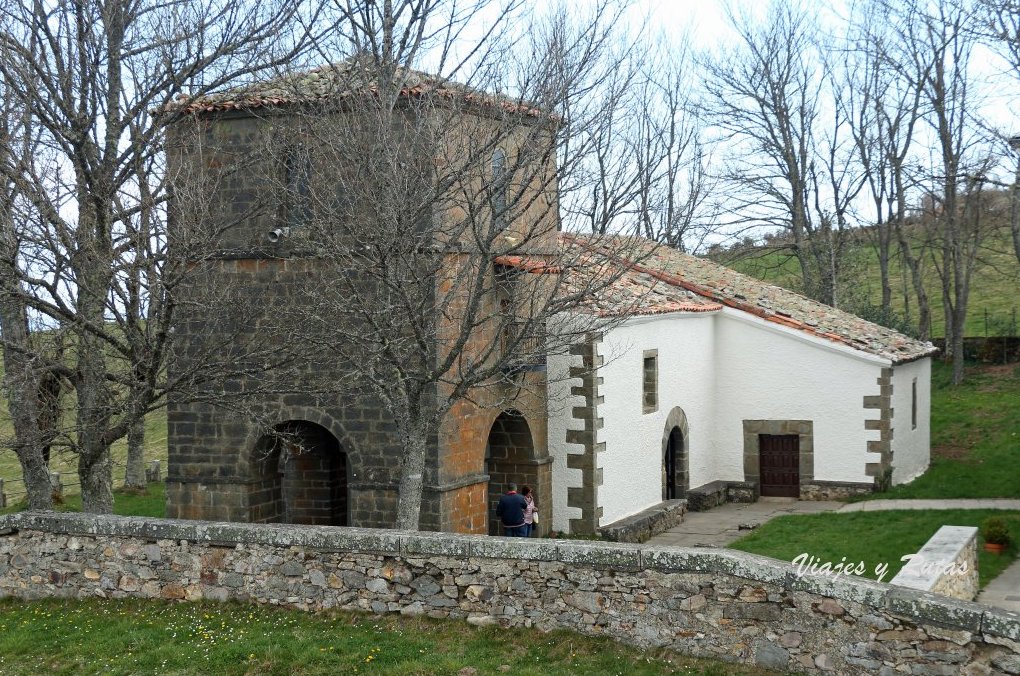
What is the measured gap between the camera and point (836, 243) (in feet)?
112

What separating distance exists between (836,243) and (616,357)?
18755mm

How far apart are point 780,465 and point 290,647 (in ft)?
46.7

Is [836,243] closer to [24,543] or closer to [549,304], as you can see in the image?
[549,304]

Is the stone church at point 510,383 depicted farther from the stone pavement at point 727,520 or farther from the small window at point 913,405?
the stone pavement at point 727,520

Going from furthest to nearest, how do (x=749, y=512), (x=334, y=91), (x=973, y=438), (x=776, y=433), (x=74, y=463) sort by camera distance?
(x=973, y=438) → (x=74, y=463) → (x=776, y=433) → (x=749, y=512) → (x=334, y=91)

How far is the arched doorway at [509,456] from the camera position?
57.4ft

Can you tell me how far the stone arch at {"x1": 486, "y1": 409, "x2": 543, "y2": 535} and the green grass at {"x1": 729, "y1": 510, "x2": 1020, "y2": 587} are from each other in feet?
10.8

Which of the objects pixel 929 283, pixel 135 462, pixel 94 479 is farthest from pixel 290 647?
pixel 929 283

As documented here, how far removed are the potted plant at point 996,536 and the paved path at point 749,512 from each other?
3786 millimetres

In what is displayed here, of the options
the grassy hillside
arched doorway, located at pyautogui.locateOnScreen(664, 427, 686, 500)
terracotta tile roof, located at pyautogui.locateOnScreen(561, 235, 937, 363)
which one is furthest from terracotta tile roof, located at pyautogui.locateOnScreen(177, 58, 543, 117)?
the grassy hillside

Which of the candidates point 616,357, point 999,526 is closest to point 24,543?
point 616,357

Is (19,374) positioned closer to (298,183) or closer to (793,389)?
(298,183)

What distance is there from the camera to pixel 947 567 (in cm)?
1124

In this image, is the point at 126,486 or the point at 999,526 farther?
the point at 126,486
